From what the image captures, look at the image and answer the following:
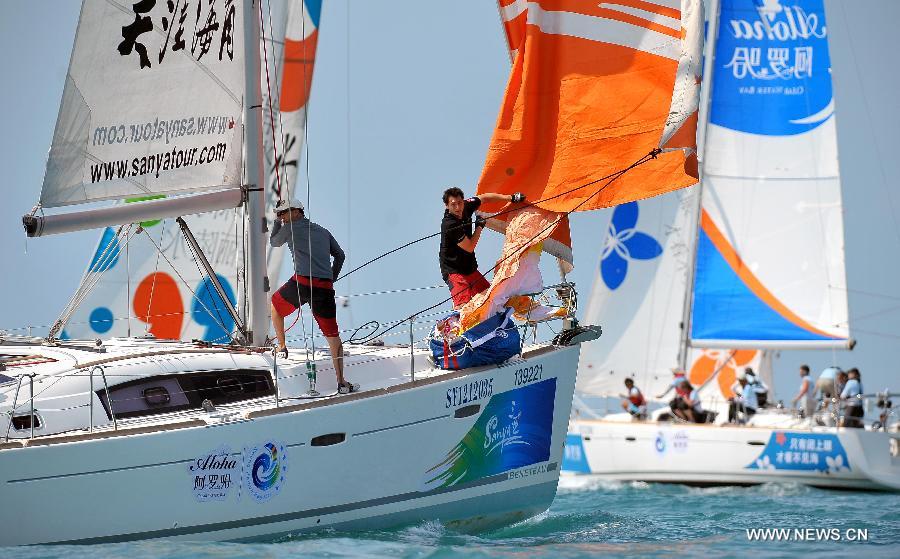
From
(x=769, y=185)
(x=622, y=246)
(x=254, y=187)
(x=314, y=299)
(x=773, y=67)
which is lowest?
(x=314, y=299)

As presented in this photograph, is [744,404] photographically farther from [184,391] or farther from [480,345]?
[184,391]

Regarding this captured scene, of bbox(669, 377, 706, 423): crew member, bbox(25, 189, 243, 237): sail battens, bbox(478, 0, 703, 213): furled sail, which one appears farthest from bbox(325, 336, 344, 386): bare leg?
bbox(669, 377, 706, 423): crew member

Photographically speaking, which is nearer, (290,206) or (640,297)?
(290,206)

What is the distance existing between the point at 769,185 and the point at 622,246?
11.0 ft

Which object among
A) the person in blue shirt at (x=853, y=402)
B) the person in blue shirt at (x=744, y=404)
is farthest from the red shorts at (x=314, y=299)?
the person in blue shirt at (x=744, y=404)

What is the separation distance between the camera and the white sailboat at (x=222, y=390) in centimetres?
870

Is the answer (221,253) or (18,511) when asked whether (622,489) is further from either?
(18,511)

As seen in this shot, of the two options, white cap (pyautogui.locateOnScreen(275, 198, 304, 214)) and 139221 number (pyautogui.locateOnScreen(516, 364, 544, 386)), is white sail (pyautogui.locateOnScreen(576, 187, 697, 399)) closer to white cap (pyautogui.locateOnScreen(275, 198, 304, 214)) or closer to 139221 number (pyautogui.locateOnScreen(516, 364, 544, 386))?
139221 number (pyautogui.locateOnScreen(516, 364, 544, 386))

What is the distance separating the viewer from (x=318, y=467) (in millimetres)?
9305

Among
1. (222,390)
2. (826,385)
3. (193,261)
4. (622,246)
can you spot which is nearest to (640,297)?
(622,246)

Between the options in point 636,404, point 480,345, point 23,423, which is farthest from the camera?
point 636,404

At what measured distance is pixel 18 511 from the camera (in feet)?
27.6

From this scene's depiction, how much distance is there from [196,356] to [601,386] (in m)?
13.8

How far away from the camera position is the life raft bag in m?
10.3
